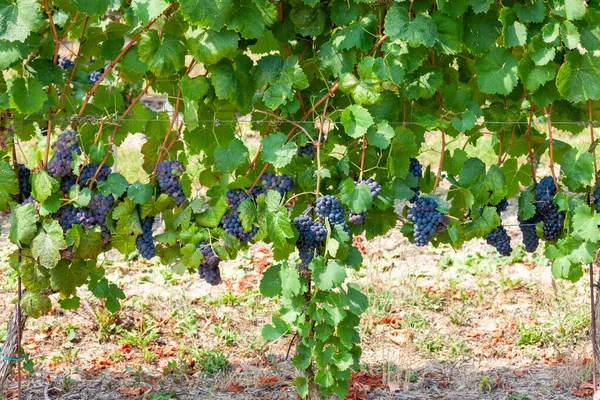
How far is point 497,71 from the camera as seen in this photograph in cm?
295

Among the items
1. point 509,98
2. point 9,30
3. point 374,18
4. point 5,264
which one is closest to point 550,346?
point 509,98

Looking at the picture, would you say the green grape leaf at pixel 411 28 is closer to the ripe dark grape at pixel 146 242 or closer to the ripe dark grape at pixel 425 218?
the ripe dark grape at pixel 425 218

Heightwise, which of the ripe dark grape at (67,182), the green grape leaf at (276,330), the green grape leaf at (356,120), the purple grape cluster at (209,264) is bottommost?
the green grape leaf at (276,330)

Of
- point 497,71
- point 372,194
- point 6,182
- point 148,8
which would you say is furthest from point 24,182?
point 497,71

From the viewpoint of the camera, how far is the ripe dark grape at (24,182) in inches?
122

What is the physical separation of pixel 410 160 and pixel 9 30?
1.54 m

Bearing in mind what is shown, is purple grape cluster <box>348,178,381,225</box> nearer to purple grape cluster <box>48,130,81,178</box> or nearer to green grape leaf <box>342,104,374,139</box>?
green grape leaf <box>342,104,374,139</box>

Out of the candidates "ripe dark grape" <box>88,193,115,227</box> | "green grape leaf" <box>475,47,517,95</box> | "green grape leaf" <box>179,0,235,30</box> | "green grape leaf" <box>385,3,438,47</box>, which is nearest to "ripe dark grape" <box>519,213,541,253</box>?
"green grape leaf" <box>475,47,517,95</box>

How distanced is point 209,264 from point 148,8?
95 centimetres

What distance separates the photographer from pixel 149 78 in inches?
131

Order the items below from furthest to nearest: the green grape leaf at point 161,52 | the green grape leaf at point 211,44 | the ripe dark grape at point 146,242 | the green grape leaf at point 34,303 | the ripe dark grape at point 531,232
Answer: the ripe dark grape at point 531,232 → the green grape leaf at point 34,303 → the ripe dark grape at point 146,242 → the green grape leaf at point 161,52 → the green grape leaf at point 211,44

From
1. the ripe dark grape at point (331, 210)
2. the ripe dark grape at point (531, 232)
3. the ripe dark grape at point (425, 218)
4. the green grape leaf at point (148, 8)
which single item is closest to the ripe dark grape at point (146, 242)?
the ripe dark grape at point (331, 210)

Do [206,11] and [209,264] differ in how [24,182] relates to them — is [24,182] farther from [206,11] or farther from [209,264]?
[206,11]

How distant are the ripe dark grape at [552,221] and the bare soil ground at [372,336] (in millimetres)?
1028
